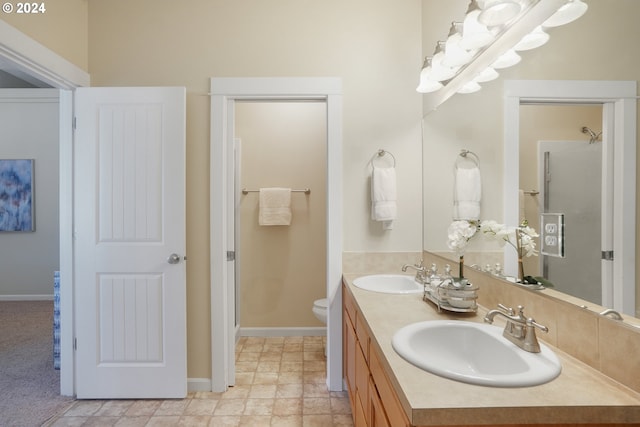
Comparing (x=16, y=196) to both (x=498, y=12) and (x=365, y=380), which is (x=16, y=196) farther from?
(x=498, y=12)

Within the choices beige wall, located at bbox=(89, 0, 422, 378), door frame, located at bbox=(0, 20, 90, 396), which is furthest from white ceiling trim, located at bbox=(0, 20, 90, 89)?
beige wall, located at bbox=(89, 0, 422, 378)

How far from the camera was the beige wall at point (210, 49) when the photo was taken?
7.06 feet

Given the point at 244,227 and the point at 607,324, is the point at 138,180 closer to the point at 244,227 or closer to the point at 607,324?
the point at 244,227

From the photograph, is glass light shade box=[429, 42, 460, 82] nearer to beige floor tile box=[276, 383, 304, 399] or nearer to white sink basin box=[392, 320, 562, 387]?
white sink basin box=[392, 320, 562, 387]

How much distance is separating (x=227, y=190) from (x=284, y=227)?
3.47 feet

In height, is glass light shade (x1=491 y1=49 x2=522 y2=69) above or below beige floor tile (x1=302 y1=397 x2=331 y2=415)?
above

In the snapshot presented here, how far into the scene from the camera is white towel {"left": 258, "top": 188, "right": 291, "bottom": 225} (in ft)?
9.99

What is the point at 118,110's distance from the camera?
2.05 meters

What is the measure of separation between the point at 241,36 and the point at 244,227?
1.69 meters

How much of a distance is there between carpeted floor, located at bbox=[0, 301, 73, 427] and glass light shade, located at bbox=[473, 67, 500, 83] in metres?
3.00

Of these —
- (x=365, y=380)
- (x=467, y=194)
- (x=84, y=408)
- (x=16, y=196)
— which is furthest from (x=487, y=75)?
(x=16, y=196)

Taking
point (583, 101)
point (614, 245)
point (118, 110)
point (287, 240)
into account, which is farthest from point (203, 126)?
point (614, 245)

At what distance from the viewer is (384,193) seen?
2102 millimetres

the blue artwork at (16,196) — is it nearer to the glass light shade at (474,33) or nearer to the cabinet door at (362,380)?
the cabinet door at (362,380)
